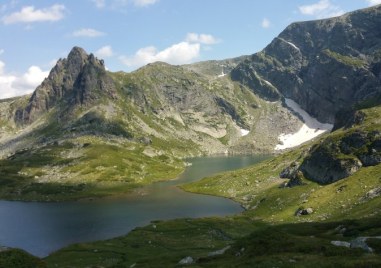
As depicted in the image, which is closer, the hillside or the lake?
the hillside

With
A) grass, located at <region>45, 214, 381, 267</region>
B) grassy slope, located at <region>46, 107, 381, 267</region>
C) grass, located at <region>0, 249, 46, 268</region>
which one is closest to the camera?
grass, located at <region>45, 214, 381, 267</region>

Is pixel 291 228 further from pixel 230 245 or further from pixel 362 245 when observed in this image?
pixel 362 245

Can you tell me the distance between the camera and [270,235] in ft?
182

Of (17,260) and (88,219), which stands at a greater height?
(17,260)

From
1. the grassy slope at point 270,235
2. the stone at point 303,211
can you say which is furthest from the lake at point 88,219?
the stone at point 303,211

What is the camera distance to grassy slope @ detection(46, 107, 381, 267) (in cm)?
4550

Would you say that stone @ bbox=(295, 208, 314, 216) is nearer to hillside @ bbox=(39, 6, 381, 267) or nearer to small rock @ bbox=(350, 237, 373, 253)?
hillside @ bbox=(39, 6, 381, 267)

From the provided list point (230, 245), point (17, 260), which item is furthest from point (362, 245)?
point (17, 260)

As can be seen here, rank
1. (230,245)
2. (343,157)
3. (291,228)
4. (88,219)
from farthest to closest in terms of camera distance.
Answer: (88,219) < (343,157) < (291,228) < (230,245)

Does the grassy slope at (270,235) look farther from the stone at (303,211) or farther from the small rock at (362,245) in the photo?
the stone at (303,211)

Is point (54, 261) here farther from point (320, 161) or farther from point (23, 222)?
point (320, 161)

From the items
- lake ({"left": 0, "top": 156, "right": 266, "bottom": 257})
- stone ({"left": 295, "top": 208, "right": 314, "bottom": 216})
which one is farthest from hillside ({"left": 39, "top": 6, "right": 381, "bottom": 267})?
lake ({"left": 0, "top": 156, "right": 266, "bottom": 257})

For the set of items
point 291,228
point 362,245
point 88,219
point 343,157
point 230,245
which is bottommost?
point 88,219

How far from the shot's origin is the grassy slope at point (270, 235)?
4550 centimetres
